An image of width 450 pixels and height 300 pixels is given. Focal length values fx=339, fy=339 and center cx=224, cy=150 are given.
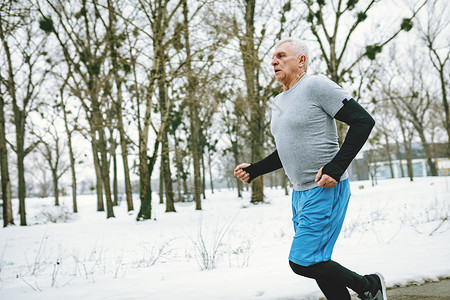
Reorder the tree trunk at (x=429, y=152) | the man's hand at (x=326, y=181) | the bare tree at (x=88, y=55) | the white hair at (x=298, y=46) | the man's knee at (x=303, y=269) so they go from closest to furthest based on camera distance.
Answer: the man's hand at (x=326, y=181) → the man's knee at (x=303, y=269) → the white hair at (x=298, y=46) → the bare tree at (x=88, y=55) → the tree trunk at (x=429, y=152)

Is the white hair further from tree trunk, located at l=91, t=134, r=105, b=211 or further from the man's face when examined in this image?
tree trunk, located at l=91, t=134, r=105, b=211

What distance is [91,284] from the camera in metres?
3.83

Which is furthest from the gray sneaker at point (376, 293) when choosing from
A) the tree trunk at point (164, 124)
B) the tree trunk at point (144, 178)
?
the tree trunk at point (144, 178)

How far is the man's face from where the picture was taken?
7.09 ft

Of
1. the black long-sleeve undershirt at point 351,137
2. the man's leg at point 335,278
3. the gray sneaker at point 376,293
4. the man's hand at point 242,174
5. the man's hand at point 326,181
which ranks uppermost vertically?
the black long-sleeve undershirt at point 351,137

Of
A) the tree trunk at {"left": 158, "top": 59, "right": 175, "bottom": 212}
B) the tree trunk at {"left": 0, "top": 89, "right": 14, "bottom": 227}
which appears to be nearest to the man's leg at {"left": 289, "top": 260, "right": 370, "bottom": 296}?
the tree trunk at {"left": 158, "top": 59, "right": 175, "bottom": 212}

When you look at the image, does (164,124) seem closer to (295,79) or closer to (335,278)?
(295,79)

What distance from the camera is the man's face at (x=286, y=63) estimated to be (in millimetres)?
2160

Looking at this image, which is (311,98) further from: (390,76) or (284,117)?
(390,76)

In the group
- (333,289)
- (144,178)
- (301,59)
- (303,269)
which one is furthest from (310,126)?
(144,178)

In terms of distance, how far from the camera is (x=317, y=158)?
2027mm

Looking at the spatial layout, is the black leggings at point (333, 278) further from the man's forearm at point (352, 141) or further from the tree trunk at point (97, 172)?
the tree trunk at point (97, 172)

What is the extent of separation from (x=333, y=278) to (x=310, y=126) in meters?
0.88

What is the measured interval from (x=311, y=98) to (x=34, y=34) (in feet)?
60.3
